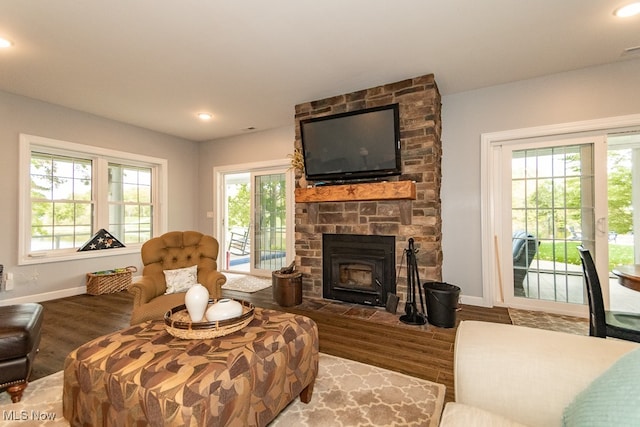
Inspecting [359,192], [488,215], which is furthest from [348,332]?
[488,215]

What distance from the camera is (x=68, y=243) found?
4.07m

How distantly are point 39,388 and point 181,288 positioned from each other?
102 centimetres

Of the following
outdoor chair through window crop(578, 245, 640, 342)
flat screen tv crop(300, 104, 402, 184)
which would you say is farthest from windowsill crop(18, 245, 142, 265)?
outdoor chair through window crop(578, 245, 640, 342)

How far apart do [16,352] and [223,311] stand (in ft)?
4.05

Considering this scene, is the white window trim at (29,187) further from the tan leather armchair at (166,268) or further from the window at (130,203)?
the tan leather armchair at (166,268)

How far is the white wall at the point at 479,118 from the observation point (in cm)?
285

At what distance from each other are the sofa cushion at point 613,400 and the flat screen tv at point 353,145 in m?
2.50

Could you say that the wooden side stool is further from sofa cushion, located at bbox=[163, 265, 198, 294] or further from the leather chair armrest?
sofa cushion, located at bbox=[163, 265, 198, 294]

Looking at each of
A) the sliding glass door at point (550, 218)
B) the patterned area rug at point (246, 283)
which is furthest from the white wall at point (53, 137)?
the sliding glass door at point (550, 218)

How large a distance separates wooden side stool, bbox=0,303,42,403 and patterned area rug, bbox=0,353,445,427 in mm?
109

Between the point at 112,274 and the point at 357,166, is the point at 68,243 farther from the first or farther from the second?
the point at 357,166

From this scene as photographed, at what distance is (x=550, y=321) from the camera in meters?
2.86

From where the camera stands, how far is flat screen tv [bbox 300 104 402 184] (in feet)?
10.0

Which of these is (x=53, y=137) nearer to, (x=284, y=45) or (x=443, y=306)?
(x=284, y=45)
